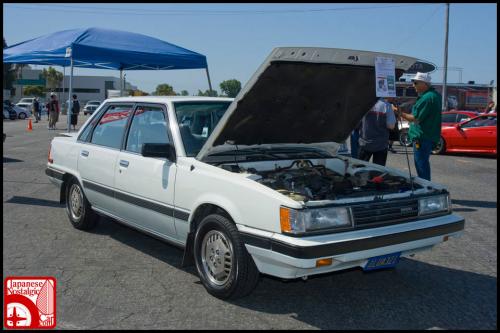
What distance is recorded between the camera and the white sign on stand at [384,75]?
434 cm

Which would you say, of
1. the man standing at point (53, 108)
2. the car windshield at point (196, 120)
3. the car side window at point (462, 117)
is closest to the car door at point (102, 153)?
the car windshield at point (196, 120)

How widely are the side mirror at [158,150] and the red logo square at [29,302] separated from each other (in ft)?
4.40

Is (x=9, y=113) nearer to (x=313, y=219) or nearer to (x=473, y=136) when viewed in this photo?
(x=473, y=136)

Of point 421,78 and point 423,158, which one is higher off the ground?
point 421,78

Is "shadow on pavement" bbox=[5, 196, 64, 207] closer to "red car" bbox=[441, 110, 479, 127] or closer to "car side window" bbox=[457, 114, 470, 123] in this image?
"red car" bbox=[441, 110, 479, 127]

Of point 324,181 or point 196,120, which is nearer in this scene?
point 324,181

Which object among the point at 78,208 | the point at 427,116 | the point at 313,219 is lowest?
the point at 78,208

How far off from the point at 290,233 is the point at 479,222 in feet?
14.0

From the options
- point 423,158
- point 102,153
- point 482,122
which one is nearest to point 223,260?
point 102,153

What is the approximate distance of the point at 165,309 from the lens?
387 cm

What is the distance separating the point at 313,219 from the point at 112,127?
3013mm

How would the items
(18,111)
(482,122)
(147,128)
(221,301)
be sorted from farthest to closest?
(18,111) → (482,122) → (147,128) → (221,301)

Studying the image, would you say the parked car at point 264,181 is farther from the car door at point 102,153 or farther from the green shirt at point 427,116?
the green shirt at point 427,116

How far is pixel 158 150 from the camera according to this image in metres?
4.45
